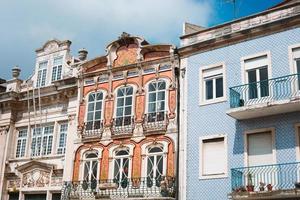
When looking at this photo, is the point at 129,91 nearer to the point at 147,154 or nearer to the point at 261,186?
the point at 147,154

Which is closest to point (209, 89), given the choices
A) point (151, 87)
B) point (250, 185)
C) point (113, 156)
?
point (151, 87)

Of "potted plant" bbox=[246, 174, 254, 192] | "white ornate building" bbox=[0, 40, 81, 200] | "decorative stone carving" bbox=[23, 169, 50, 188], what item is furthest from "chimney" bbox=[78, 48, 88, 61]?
"potted plant" bbox=[246, 174, 254, 192]

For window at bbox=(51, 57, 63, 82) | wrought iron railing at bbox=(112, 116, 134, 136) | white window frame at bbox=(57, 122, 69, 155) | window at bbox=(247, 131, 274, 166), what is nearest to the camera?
window at bbox=(247, 131, 274, 166)

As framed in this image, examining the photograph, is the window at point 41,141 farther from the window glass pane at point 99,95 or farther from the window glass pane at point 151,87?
the window glass pane at point 151,87

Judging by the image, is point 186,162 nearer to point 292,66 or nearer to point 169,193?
point 169,193

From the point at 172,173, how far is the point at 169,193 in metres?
1.04

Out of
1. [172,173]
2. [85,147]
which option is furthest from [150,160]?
[85,147]

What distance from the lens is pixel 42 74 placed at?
2927 centimetres

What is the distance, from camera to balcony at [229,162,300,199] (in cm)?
1748

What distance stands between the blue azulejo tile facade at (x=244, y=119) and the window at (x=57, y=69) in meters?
9.73

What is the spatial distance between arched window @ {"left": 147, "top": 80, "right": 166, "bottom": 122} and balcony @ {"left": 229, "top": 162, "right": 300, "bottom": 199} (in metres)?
5.45

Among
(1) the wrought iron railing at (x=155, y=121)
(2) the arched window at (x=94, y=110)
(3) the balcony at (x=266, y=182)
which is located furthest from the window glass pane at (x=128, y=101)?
(3) the balcony at (x=266, y=182)

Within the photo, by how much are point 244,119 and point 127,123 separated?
6.61 metres

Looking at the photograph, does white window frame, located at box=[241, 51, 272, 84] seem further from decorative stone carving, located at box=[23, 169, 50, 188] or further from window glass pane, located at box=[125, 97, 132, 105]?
decorative stone carving, located at box=[23, 169, 50, 188]
